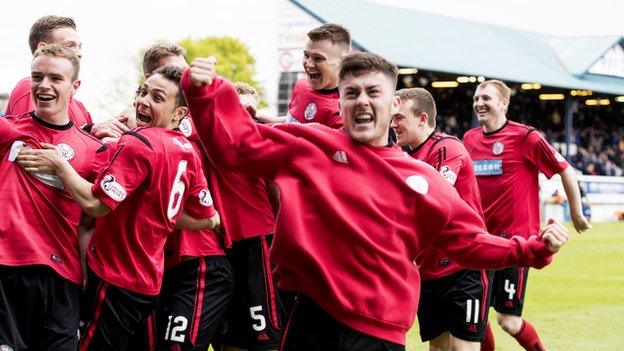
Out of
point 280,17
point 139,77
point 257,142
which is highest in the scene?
point 257,142

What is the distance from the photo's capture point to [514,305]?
915cm

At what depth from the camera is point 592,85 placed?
46.9 m

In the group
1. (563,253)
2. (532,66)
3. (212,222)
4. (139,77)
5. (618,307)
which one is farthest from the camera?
(139,77)

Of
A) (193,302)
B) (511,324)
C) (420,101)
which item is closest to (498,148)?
(511,324)

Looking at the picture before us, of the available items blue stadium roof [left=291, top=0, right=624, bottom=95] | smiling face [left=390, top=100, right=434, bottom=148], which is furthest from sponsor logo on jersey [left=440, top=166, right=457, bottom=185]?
blue stadium roof [left=291, top=0, right=624, bottom=95]

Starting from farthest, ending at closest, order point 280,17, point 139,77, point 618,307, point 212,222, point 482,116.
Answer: point 139,77 < point 280,17 < point 618,307 < point 482,116 < point 212,222

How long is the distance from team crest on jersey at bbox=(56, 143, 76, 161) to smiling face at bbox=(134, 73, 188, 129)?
45 cm

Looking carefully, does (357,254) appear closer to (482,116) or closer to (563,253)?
(482,116)

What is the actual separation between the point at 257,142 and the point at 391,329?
3.31 ft

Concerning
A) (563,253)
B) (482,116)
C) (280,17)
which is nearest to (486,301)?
(482,116)

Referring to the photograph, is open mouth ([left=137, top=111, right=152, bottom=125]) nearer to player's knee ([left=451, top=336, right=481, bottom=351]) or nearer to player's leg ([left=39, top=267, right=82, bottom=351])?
player's leg ([left=39, top=267, right=82, bottom=351])

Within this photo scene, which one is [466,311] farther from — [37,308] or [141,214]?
[37,308]

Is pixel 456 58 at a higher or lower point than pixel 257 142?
lower

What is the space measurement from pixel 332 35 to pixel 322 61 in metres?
0.18
